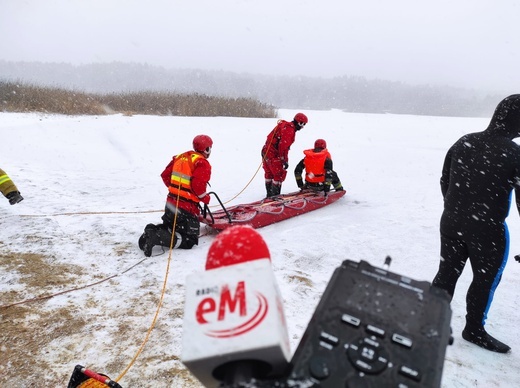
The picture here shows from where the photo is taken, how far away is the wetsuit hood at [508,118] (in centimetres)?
265

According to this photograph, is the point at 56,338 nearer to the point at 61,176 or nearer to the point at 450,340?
the point at 450,340

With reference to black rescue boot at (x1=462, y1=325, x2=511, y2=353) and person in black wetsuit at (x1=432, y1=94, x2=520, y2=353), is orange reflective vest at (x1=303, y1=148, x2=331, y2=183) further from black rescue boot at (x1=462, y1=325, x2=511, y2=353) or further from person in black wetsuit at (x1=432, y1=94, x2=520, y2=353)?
black rescue boot at (x1=462, y1=325, x2=511, y2=353)

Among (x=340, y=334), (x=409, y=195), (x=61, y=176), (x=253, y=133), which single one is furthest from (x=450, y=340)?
(x=253, y=133)

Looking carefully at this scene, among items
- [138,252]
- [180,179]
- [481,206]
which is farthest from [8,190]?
[481,206]

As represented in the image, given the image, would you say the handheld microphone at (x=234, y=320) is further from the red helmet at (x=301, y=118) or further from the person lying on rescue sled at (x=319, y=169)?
the red helmet at (x=301, y=118)

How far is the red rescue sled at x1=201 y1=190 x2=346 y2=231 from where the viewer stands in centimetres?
568

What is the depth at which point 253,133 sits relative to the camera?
15.6 metres

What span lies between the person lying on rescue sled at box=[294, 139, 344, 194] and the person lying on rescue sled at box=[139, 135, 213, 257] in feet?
9.87

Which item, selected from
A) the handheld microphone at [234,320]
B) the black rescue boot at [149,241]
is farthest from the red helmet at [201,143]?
the handheld microphone at [234,320]

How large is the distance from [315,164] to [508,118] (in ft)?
15.8

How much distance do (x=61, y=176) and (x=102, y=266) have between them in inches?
209

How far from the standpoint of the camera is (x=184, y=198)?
4.98 m

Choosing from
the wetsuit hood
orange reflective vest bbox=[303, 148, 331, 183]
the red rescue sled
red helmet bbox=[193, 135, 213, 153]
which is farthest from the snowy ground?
the wetsuit hood

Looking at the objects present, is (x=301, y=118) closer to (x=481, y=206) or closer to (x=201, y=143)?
(x=201, y=143)
